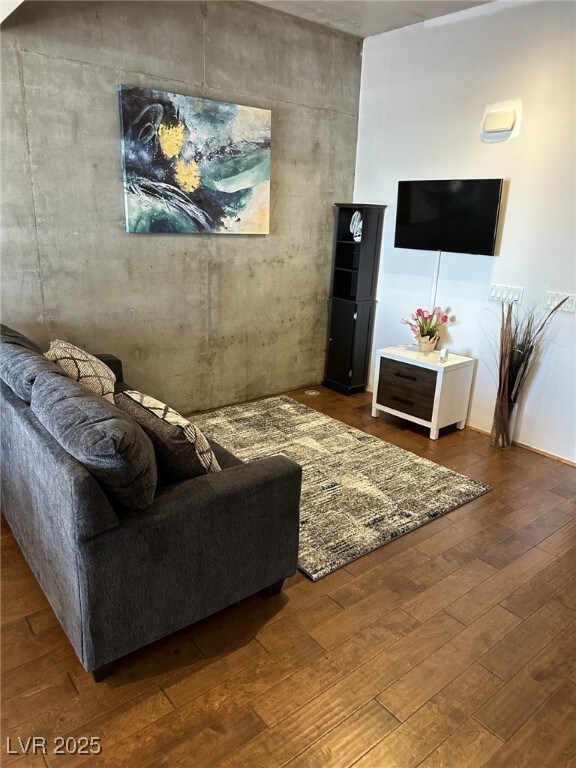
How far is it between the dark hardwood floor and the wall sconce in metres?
2.74

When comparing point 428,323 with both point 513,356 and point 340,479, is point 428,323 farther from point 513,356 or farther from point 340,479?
point 340,479

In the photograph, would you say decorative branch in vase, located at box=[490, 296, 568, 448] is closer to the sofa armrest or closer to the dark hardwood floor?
the dark hardwood floor

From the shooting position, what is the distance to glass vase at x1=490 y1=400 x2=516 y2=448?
370 cm

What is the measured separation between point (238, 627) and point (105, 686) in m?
0.52

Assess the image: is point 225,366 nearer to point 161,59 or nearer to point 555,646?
point 161,59

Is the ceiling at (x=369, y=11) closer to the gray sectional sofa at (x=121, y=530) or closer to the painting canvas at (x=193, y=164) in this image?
the painting canvas at (x=193, y=164)

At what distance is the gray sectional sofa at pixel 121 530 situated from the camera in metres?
1.61

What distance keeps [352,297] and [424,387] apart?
1186mm

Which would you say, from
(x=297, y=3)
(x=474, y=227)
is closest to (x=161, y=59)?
(x=297, y=3)

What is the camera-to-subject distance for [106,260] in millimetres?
3482

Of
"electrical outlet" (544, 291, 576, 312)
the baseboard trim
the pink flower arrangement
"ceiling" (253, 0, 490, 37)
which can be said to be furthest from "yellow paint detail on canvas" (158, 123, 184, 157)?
the baseboard trim

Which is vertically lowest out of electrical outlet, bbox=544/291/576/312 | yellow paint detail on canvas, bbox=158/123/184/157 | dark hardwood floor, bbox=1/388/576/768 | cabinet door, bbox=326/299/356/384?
dark hardwood floor, bbox=1/388/576/768

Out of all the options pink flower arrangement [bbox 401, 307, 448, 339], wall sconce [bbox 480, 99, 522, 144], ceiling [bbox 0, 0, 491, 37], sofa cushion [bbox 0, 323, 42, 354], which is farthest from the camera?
pink flower arrangement [bbox 401, 307, 448, 339]

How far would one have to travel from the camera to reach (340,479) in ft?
10.5
